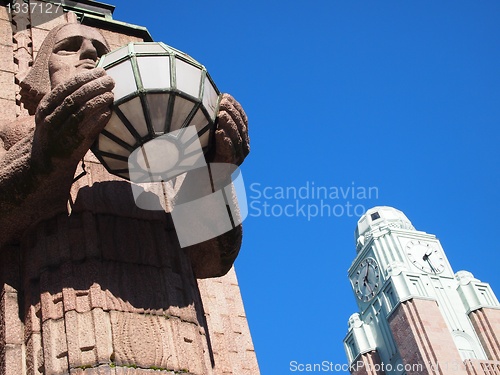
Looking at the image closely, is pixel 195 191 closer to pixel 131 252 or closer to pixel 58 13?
pixel 131 252

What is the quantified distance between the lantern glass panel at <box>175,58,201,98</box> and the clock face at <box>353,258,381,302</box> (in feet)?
141

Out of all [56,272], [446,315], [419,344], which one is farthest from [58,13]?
[446,315]

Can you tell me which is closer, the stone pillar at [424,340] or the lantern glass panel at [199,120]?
the lantern glass panel at [199,120]

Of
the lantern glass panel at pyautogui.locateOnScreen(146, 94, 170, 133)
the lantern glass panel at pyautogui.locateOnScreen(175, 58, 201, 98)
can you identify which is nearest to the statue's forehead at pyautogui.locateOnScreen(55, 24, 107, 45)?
the lantern glass panel at pyautogui.locateOnScreen(175, 58, 201, 98)

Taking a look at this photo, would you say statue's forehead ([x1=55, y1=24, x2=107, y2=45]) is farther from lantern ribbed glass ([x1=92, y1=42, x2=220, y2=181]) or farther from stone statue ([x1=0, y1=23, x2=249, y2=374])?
lantern ribbed glass ([x1=92, y1=42, x2=220, y2=181])

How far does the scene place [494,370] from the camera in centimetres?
3919

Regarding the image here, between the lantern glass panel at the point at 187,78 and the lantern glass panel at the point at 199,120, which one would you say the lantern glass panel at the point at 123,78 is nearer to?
the lantern glass panel at the point at 187,78

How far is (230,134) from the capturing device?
12.9ft

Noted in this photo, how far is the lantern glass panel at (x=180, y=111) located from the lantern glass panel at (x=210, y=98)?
0.11 metres

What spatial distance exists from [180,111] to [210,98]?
26 cm

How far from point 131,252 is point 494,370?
128 ft

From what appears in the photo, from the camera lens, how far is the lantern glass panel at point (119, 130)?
3626mm

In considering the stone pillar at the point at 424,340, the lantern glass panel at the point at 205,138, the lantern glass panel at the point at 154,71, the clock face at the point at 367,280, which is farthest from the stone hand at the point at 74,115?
the clock face at the point at 367,280

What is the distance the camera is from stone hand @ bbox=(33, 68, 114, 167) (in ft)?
11.5
